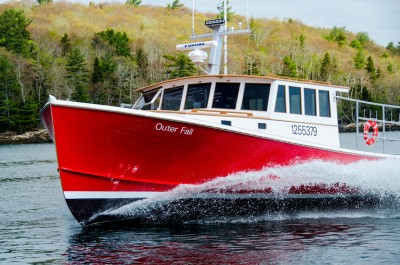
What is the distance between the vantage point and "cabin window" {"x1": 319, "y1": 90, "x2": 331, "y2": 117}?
50.2 feet

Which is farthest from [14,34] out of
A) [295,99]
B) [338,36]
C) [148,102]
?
[338,36]

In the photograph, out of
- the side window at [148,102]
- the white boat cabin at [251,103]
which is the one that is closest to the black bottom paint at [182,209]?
the white boat cabin at [251,103]

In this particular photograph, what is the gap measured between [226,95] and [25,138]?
58.1 metres

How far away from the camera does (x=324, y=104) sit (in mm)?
15391

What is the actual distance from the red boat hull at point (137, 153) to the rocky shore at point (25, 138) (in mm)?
56411

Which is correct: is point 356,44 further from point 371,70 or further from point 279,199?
point 279,199

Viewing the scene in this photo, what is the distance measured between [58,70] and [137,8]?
90.4m

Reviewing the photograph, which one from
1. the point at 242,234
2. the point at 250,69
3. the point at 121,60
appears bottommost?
the point at 242,234

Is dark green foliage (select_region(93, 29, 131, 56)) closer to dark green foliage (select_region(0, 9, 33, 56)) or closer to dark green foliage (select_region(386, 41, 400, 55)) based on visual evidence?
dark green foliage (select_region(0, 9, 33, 56))

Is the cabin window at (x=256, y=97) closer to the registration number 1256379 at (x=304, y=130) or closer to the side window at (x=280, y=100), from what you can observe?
the side window at (x=280, y=100)

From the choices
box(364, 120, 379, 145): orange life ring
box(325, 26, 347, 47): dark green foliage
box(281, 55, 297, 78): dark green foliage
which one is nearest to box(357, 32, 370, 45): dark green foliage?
box(325, 26, 347, 47): dark green foliage

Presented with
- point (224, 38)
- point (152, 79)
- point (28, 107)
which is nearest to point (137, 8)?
point (152, 79)

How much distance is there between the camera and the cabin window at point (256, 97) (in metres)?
14.2

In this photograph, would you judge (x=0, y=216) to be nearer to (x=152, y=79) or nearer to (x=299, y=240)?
(x=299, y=240)
